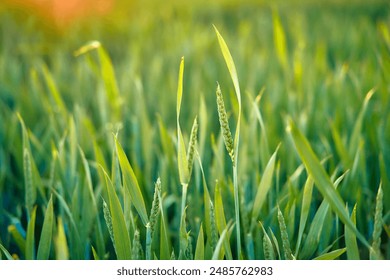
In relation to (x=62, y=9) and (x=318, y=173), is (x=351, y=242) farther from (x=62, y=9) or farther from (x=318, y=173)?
(x=62, y=9)

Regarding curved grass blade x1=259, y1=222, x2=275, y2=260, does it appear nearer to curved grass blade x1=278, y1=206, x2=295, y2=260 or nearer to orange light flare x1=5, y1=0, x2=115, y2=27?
curved grass blade x1=278, y1=206, x2=295, y2=260

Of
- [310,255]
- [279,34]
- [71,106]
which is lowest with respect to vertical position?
[310,255]

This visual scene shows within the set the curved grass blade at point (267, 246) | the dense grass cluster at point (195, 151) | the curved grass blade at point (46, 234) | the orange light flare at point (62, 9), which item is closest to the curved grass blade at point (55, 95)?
the dense grass cluster at point (195, 151)
